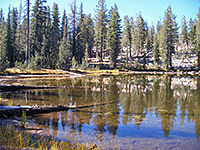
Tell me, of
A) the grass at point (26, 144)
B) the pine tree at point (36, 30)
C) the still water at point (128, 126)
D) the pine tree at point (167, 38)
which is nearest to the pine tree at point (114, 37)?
the pine tree at point (167, 38)

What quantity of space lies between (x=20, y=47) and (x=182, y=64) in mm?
48821

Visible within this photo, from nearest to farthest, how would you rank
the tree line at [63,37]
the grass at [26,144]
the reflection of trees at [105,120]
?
1. the grass at [26,144]
2. the reflection of trees at [105,120]
3. the tree line at [63,37]

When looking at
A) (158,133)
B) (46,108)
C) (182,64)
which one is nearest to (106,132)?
(158,133)

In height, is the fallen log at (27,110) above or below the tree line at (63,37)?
below

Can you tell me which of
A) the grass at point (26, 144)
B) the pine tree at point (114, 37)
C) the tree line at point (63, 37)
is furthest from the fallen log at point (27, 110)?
the pine tree at point (114, 37)

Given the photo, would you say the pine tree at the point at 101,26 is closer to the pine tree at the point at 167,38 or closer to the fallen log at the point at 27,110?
the pine tree at the point at 167,38

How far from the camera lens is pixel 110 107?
10.7 m

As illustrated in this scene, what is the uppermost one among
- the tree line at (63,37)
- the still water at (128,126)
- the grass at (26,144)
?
the tree line at (63,37)

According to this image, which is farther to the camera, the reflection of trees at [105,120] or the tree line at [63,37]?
the tree line at [63,37]

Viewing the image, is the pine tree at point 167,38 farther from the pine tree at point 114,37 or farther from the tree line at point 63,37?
the pine tree at point 114,37

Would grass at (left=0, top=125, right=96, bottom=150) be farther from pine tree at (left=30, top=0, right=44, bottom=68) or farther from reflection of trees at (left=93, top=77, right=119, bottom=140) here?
pine tree at (left=30, top=0, right=44, bottom=68)

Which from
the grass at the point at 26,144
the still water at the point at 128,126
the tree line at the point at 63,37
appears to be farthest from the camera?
the tree line at the point at 63,37

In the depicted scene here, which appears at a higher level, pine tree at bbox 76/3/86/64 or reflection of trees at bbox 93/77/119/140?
pine tree at bbox 76/3/86/64

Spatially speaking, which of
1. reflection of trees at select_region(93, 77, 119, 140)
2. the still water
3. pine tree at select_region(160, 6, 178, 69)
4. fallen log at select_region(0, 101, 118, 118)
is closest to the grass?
the still water
